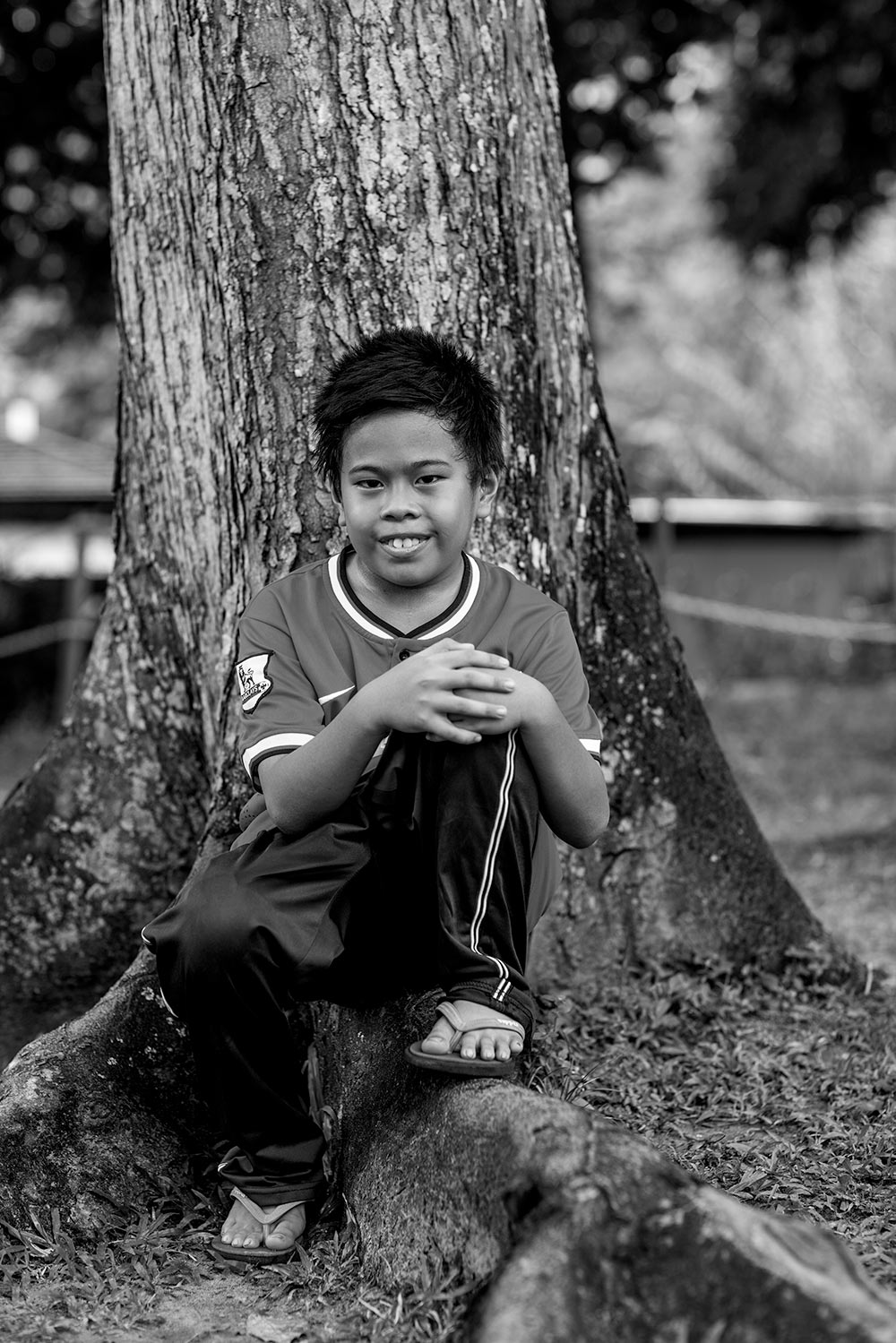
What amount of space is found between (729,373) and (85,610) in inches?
638

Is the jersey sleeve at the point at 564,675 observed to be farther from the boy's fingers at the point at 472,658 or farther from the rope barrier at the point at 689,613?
the rope barrier at the point at 689,613

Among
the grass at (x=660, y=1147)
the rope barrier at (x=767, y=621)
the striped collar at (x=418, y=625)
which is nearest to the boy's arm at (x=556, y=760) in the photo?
the striped collar at (x=418, y=625)

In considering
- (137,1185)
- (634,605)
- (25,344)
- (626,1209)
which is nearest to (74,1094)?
(137,1185)

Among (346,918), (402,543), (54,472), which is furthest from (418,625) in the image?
(54,472)

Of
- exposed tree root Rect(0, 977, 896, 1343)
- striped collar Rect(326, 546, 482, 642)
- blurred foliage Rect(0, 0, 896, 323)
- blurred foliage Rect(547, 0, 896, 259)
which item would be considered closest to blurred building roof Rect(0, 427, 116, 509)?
blurred foliage Rect(0, 0, 896, 323)

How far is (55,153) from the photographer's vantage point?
35.3 feet

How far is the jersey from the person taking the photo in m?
2.59

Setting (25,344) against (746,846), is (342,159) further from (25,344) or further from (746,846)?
(25,344)

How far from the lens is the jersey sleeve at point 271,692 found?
254 cm

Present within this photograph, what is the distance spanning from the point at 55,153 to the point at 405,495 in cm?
933

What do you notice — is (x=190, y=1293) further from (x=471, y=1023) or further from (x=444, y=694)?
(x=444, y=694)

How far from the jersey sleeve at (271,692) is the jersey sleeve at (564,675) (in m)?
0.40

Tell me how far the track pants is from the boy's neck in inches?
11.6

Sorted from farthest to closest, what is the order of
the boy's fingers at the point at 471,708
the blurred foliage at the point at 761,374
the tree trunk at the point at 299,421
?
the blurred foliage at the point at 761,374, the tree trunk at the point at 299,421, the boy's fingers at the point at 471,708
